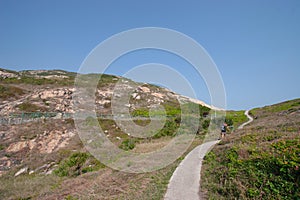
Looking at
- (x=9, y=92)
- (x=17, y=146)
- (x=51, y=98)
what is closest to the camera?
(x=17, y=146)

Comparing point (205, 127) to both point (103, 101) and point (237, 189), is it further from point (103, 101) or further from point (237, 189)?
point (103, 101)

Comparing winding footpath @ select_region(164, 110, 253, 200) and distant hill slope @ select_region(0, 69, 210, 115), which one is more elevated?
distant hill slope @ select_region(0, 69, 210, 115)

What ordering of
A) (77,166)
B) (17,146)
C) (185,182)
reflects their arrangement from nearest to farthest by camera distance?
(185,182)
(77,166)
(17,146)

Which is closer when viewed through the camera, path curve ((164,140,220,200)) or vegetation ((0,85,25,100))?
path curve ((164,140,220,200))

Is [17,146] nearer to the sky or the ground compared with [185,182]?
nearer to the sky

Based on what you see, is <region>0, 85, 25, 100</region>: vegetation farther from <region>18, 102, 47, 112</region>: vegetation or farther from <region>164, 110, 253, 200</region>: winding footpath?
<region>164, 110, 253, 200</region>: winding footpath

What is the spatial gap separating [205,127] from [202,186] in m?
27.3

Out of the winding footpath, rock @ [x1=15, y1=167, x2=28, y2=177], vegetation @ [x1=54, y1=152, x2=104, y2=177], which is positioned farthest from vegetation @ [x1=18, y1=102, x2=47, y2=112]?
the winding footpath

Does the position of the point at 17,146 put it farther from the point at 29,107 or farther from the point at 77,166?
the point at 29,107

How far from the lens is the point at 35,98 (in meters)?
50.6

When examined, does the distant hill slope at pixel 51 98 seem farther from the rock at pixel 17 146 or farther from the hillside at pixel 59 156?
the rock at pixel 17 146

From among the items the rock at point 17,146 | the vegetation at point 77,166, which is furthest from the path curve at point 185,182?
the rock at point 17,146

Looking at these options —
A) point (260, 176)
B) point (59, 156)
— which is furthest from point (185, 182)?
point (59, 156)

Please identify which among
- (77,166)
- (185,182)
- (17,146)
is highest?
(17,146)
